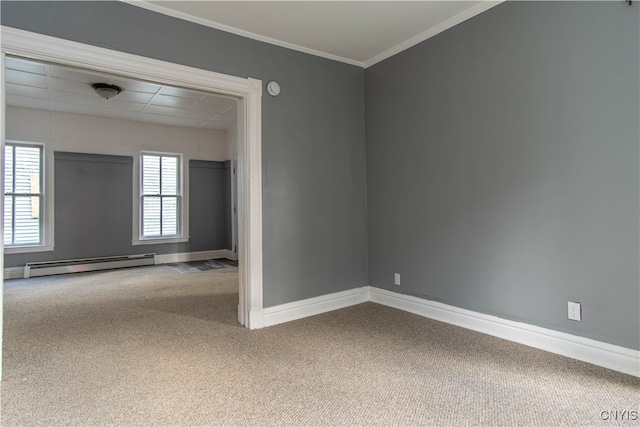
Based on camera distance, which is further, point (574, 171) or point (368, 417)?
point (574, 171)

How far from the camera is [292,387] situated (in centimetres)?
210

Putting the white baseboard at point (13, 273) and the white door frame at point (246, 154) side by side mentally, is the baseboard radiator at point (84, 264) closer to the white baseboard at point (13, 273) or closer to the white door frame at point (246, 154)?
the white baseboard at point (13, 273)

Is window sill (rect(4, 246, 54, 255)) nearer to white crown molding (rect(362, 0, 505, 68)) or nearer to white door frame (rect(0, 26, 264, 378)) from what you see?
white door frame (rect(0, 26, 264, 378))

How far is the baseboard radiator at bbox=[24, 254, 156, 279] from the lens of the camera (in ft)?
18.5

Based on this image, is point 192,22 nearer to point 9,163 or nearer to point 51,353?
point 51,353

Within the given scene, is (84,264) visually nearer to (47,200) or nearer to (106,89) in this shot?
(47,200)

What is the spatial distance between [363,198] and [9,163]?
566cm

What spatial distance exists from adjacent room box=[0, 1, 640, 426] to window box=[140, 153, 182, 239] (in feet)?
7.34

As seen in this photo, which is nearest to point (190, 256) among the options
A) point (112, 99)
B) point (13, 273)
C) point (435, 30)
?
point (13, 273)

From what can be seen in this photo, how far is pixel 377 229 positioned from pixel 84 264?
5125 millimetres

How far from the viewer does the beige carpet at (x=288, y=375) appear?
1.82 metres


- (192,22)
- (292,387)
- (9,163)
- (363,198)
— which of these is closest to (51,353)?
(292,387)

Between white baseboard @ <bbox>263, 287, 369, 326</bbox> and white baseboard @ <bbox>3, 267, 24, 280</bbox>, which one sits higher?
white baseboard @ <bbox>3, 267, 24, 280</bbox>

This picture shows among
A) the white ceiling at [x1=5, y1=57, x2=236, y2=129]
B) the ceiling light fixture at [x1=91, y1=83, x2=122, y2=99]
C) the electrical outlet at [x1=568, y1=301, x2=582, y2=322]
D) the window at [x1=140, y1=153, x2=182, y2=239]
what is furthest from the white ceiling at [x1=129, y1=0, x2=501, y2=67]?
the window at [x1=140, y1=153, x2=182, y2=239]
